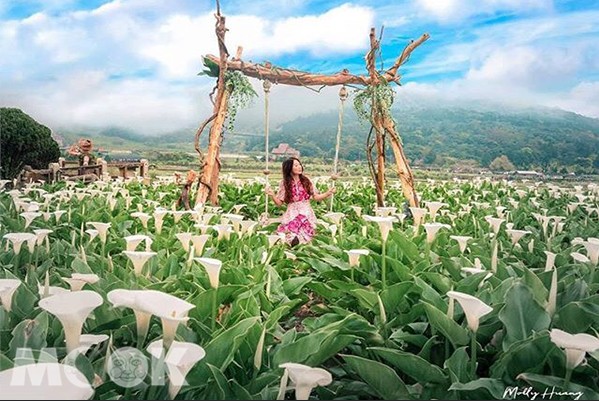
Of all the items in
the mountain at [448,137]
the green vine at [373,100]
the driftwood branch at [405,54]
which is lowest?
the mountain at [448,137]

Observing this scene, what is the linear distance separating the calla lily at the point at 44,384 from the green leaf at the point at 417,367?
645 mm

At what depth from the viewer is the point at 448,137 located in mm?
3898

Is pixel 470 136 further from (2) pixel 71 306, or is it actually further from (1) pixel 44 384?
(1) pixel 44 384

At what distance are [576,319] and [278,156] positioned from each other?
115 inches

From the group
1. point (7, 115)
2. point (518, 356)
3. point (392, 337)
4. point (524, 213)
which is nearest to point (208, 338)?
point (392, 337)

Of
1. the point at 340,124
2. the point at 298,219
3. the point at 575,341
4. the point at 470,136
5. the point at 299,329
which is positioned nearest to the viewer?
the point at 575,341

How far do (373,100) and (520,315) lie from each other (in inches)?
115

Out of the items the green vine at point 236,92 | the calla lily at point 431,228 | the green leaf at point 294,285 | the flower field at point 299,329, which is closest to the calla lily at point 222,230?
the flower field at point 299,329

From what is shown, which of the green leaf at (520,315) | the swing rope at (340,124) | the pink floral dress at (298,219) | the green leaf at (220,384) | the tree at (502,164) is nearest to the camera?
the green leaf at (220,384)

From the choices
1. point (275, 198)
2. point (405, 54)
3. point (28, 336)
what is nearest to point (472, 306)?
point (28, 336)

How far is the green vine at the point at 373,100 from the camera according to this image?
12.6 ft

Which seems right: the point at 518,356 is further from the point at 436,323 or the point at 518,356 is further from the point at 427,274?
the point at 427,274

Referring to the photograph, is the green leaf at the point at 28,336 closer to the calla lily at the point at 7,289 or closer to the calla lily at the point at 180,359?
the calla lily at the point at 7,289

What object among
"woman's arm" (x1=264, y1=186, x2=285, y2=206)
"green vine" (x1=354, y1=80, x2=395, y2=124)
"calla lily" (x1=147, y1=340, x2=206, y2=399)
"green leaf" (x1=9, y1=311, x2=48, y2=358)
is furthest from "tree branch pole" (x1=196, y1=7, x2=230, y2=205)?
"calla lily" (x1=147, y1=340, x2=206, y2=399)
